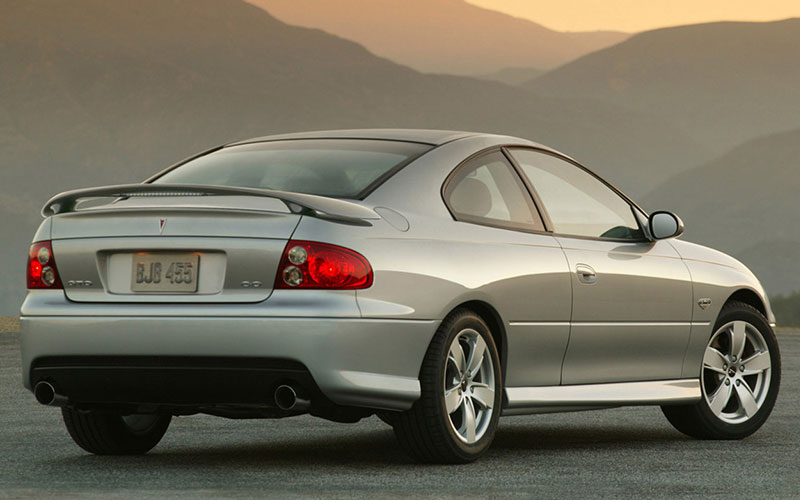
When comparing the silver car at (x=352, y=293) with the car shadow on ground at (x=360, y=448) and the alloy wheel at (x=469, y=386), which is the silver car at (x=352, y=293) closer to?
the alloy wheel at (x=469, y=386)

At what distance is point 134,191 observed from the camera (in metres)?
6.33

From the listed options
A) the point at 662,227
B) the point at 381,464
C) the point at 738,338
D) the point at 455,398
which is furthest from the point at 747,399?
the point at 381,464

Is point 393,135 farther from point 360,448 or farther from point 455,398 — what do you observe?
point 360,448

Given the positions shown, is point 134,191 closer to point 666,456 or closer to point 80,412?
point 80,412

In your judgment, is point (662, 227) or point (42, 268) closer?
point (42, 268)

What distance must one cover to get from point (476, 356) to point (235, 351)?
1294 millimetres

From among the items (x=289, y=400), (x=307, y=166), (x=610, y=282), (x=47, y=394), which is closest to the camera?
(x=289, y=400)

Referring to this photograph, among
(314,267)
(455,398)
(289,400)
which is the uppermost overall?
(314,267)

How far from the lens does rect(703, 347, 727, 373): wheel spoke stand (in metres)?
8.45

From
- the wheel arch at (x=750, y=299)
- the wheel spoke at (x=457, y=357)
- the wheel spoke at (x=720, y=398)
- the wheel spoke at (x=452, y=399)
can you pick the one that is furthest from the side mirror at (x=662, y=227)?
the wheel spoke at (x=452, y=399)

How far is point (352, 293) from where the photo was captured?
5.98 metres

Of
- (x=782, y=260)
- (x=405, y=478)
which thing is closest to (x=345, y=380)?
(x=405, y=478)

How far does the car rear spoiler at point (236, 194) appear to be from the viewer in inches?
238

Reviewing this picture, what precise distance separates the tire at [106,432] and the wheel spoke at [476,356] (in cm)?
190
